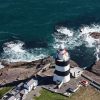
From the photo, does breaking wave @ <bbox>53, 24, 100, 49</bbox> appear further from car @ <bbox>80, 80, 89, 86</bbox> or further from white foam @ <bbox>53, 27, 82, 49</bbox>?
car @ <bbox>80, 80, 89, 86</bbox>

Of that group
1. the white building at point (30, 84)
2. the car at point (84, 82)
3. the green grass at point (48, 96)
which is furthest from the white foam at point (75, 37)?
the green grass at point (48, 96)

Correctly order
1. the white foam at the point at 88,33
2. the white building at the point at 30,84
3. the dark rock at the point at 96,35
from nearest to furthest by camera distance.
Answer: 1. the white building at the point at 30,84
2. the white foam at the point at 88,33
3. the dark rock at the point at 96,35

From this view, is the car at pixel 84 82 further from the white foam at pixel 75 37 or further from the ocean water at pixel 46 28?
the white foam at pixel 75 37

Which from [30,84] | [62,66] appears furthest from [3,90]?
[62,66]

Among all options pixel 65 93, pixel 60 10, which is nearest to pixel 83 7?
pixel 60 10

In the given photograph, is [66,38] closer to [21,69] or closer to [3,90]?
[21,69]

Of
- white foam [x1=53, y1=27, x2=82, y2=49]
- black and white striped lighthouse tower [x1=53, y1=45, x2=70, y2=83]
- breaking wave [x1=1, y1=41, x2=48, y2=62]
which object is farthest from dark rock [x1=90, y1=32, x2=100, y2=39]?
black and white striped lighthouse tower [x1=53, y1=45, x2=70, y2=83]

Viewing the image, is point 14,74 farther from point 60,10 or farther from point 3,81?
point 60,10
